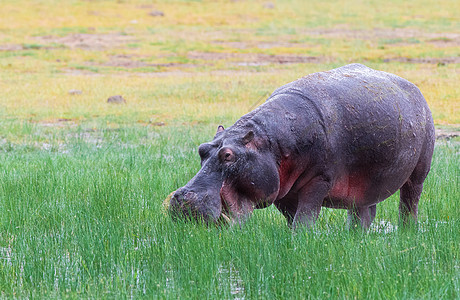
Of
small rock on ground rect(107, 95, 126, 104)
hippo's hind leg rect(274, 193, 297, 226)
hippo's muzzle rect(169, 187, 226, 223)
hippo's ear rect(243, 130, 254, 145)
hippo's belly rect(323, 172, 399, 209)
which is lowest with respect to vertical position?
small rock on ground rect(107, 95, 126, 104)

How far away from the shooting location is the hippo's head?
4.16 m

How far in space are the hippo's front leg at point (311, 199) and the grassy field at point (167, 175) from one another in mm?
108

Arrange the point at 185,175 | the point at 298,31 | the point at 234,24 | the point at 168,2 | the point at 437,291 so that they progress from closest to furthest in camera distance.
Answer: the point at 437,291 < the point at 185,175 < the point at 298,31 < the point at 234,24 < the point at 168,2

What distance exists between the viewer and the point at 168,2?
46.8 meters

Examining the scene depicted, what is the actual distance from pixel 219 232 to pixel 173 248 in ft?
1.10

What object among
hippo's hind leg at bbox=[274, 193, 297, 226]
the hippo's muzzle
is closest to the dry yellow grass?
hippo's hind leg at bbox=[274, 193, 297, 226]

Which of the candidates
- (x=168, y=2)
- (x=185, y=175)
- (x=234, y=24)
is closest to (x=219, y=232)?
(x=185, y=175)

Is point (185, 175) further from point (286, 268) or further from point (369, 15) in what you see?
point (369, 15)

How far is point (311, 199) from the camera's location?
14.9 feet

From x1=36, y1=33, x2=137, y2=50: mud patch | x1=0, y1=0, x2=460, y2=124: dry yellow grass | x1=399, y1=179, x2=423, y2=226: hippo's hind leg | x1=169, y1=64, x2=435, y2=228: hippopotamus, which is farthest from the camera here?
x1=36, y1=33, x2=137, y2=50: mud patch

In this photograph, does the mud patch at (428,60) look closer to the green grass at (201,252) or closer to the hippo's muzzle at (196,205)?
the green grass at (201,252)

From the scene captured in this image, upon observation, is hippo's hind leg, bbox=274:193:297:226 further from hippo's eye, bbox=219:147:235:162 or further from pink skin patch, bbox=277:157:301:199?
hippo's eye, bbox=219:147:235:162

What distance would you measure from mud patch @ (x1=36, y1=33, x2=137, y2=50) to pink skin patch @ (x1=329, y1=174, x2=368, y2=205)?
24.9m

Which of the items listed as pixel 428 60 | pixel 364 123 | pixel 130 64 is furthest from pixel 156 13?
pixel 364 123
